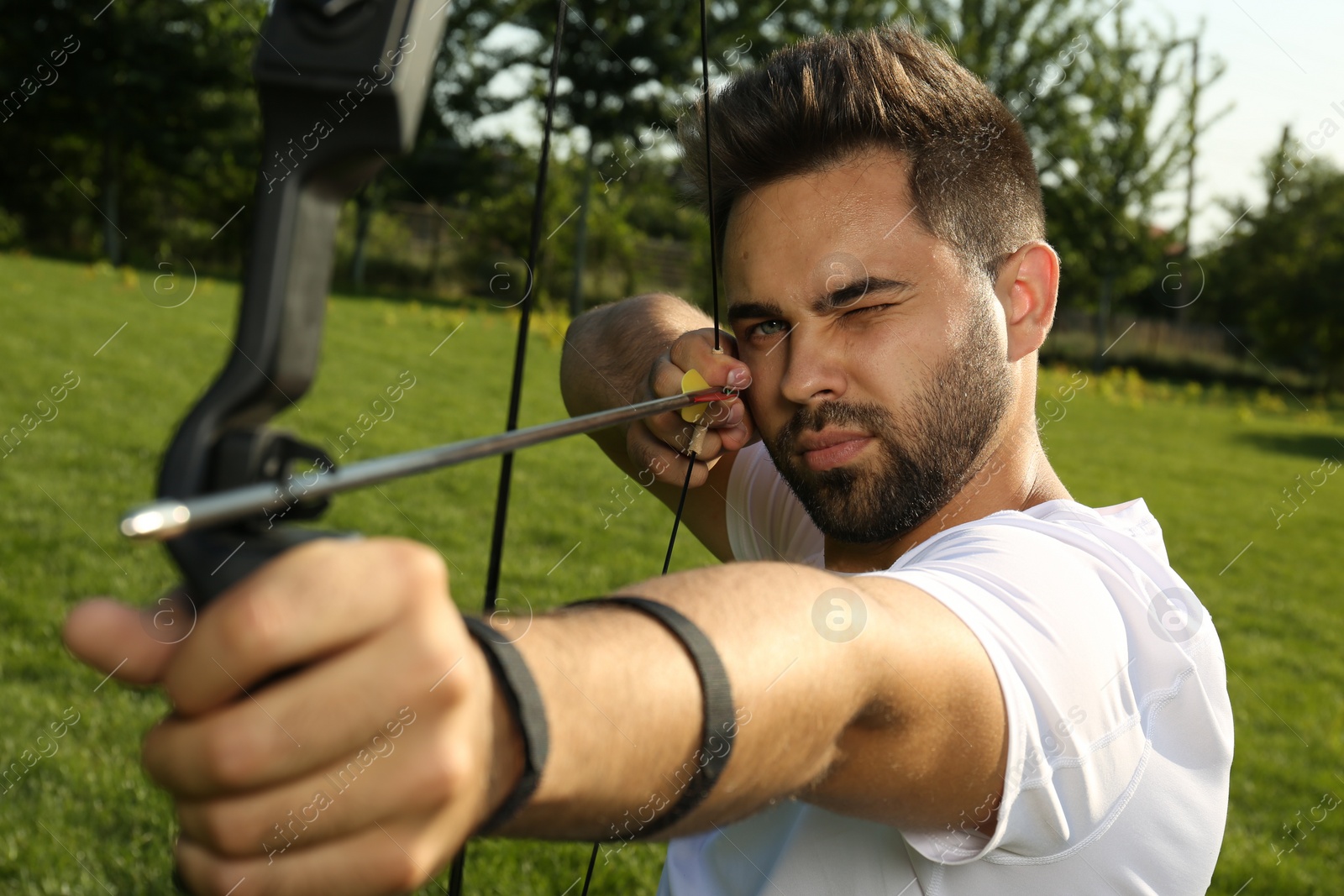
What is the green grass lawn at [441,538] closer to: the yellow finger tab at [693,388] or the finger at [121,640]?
the yellow finger tab at [693,388]

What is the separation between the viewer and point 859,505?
1.57 m

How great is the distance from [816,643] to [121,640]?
1.59 ft

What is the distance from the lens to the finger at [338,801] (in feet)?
1.73

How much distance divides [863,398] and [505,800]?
40.6 inches

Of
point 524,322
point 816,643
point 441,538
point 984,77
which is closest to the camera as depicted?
point 816,643

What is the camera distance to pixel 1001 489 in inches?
63.3

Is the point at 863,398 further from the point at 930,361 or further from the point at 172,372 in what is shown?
the point at 172,372

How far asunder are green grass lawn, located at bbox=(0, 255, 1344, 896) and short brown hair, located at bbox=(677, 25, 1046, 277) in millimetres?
1863

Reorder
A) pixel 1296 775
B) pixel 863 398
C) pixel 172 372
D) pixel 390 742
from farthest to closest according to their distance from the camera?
pixel 172 372 < pixel 1296 775 < pixel 863 398 < pixel 390 742

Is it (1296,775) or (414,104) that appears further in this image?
(1296,775)

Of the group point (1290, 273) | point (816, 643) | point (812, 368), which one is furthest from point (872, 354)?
point (1290, 273)

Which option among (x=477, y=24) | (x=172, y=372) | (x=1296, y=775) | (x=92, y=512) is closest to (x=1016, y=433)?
(x=1296, y=775)

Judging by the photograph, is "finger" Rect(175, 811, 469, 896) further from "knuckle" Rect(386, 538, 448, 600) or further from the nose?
the nose

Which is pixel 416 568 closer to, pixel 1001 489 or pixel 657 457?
pixel 1001 489
